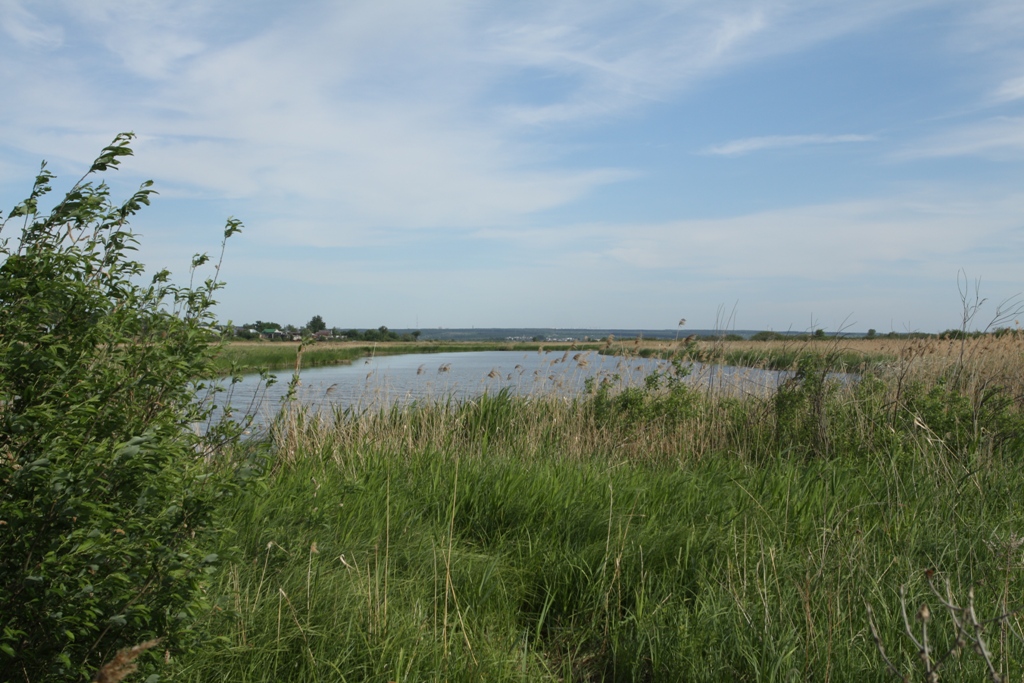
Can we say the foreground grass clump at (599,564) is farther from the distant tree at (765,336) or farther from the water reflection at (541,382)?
the distant tree at (765,336)

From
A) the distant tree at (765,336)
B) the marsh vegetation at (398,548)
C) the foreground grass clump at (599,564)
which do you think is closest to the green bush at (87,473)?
Result: the marsh vegetation at (398,548)

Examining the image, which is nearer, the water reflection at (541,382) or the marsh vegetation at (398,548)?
the marsh vegetation at (398,548)

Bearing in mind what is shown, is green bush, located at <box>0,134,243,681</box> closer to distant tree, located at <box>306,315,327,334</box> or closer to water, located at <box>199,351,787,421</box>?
distant tree, located at <box>306,315,327,334</box>

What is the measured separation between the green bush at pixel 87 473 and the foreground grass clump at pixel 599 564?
1.67 feet

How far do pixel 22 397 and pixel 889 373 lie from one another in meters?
8.97

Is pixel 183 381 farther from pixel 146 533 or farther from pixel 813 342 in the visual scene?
pixel 813 342

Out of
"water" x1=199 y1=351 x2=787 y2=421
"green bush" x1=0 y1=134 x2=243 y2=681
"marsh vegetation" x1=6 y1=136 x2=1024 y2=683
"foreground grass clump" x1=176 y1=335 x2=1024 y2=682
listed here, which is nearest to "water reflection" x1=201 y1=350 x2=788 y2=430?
"water" x1=199 y1=351 x2=787 y2=421

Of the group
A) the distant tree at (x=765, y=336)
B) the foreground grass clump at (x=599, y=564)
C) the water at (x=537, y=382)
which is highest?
the distant tree at (x=765, y=336)

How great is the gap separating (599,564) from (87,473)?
2.53m

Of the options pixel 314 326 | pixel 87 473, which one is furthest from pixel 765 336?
pixel 87 473

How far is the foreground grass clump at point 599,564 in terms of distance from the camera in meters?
2.96

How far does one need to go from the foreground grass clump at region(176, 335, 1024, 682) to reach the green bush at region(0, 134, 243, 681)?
1.67 feet

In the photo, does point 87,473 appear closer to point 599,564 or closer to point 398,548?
point 398,548

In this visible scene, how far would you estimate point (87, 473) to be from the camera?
2.24m
